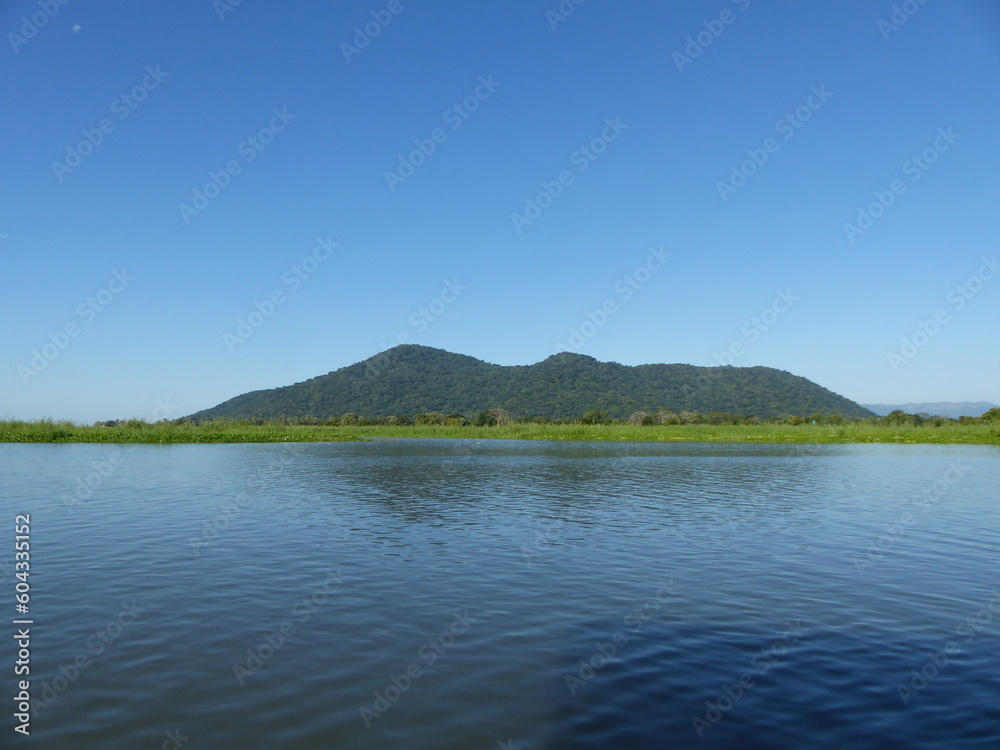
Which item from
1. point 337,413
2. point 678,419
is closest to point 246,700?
point 678,419

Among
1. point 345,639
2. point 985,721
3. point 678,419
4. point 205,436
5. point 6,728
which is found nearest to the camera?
point 6,728

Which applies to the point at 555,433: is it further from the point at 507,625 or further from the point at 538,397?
the point at 538,397

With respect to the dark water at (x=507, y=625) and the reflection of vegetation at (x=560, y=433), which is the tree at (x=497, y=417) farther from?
the dark water at (x=507, y=625)

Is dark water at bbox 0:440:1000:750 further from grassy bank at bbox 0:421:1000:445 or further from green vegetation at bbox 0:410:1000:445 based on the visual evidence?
green vegetation at bbox 0:410:1000:445

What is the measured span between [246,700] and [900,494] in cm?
3072

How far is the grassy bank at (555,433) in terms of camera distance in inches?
2840

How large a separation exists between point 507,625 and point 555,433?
261ft

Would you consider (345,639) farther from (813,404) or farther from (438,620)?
(813,404)

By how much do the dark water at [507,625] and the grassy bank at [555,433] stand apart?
53.8 meters

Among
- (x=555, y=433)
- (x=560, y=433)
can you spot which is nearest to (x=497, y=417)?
(x=555, y=433)

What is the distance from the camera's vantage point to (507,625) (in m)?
11.3

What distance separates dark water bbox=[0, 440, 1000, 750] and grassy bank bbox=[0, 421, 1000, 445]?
5381 cm

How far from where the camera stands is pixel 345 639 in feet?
34.4

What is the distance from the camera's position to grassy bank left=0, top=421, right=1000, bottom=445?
237 feet
